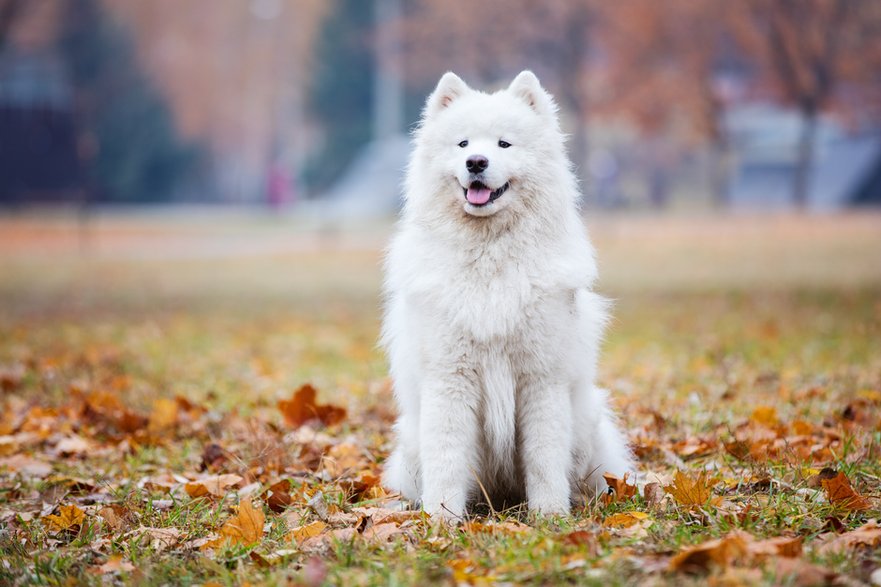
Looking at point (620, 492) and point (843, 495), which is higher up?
point (843, 495)

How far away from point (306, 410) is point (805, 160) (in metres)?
20.7

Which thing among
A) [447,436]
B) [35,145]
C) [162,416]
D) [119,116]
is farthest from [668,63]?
[119,116]

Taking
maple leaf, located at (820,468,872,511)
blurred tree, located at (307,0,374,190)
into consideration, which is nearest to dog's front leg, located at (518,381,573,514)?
maple leaf, located at (820,468,872,511)

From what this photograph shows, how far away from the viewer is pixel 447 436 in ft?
11.9

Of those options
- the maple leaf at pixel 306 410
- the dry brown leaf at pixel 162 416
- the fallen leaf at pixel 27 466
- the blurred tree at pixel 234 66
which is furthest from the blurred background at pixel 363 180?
the fallen leaf at pixel 27 466

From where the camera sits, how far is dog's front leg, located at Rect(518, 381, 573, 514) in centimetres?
364

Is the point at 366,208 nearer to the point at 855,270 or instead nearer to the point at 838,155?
the point at 838,155

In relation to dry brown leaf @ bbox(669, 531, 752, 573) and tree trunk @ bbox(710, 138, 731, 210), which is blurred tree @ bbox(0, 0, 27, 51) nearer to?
dry brown leaf @ bbox(669, 531, 752, 573)

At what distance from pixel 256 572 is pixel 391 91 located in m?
39.8

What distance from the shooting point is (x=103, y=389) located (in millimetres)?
6469

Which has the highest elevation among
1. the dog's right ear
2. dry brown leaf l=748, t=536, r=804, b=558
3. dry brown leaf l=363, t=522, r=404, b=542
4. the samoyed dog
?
the dog's right ear

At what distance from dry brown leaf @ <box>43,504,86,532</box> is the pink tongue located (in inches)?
80.6

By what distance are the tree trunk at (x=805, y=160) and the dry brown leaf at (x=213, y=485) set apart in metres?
19.4

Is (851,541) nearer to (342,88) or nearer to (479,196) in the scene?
(479,196)
